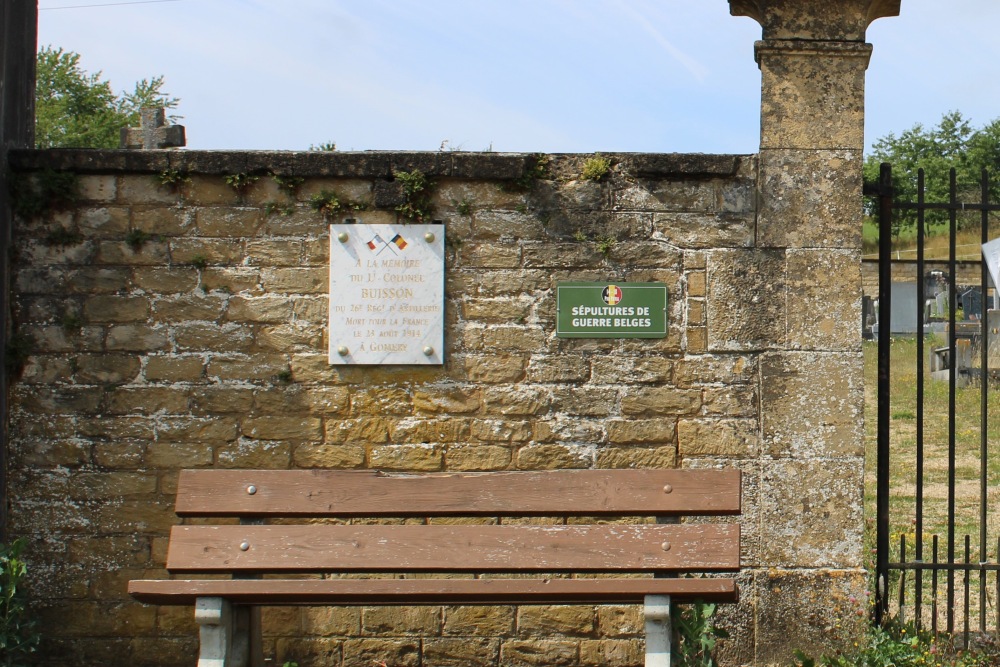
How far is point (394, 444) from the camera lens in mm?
4910

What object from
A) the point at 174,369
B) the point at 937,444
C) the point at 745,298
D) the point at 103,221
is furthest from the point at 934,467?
the point at 103,221

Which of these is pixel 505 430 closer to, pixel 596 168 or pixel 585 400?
pixel 585 400

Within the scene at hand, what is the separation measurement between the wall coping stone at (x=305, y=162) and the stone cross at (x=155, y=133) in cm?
80

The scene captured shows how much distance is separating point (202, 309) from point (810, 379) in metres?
2.77

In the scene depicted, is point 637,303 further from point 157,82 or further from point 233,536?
point 157,82

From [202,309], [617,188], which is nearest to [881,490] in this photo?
[617,188]

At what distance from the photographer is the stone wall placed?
4.86 meters

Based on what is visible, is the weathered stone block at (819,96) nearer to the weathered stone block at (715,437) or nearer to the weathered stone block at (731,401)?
the weathered stone block at (731,401)

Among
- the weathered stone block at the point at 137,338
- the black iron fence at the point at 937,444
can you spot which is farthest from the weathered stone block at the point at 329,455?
the black iron fence at the point at 937,444

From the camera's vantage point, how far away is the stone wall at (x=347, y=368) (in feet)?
16.0

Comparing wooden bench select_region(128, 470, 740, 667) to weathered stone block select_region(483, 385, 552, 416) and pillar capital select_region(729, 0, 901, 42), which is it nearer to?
weathered stone block select_region(483, 385, 552, 416)

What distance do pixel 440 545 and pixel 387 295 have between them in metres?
1.38

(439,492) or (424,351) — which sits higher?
(424,351)

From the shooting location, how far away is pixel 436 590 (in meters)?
3.81
